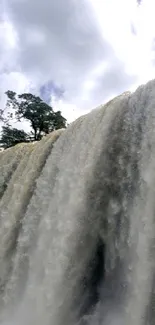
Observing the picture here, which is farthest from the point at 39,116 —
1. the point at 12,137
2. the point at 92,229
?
the point at 92,229

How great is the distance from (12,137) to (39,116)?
181 cm

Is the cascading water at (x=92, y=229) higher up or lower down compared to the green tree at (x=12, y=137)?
lower down

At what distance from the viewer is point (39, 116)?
2311 centimetres

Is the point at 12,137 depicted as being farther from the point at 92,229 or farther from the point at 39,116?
the point at 92,229

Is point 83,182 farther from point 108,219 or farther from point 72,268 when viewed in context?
point 72,268

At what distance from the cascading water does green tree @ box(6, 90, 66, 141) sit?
1639 centimetres

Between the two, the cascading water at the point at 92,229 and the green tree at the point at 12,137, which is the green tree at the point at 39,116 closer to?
the green tree at the point at 12,137

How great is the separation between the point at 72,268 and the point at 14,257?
135cm

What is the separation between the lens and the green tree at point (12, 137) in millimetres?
22000

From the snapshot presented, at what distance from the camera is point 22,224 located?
634 cm

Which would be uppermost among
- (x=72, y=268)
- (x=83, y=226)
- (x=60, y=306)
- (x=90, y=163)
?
(x=90, y=163)

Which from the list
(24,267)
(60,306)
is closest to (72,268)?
(60,306)

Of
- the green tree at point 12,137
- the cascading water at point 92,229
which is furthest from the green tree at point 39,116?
the cascading water at point 92,229

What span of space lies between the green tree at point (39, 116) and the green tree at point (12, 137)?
563 mm
